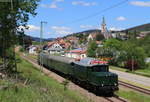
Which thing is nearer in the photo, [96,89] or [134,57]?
[96,89]

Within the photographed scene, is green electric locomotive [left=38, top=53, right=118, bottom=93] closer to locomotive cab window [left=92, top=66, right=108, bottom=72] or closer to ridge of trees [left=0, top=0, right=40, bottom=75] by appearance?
locomotive cab window [left=92, top=66, right=108, bottom=72]

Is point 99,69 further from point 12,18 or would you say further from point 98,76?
point 12,18

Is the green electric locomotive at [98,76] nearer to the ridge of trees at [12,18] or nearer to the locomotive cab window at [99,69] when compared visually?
the locomotive cab window at [99,69]

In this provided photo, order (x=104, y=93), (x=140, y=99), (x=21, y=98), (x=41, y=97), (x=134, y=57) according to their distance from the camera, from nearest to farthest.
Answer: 1. (x=21, y=98)
2. (x=41, y=97)
3. (x=140, y=99)
4. (x=104, y=93)
5. (x=134, y=57)

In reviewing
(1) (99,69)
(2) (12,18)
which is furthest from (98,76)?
(2) (12,18)

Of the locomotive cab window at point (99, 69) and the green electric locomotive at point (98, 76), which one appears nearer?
the green electric locomotive at point (98, 76)

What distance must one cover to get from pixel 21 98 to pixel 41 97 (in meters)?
1.03

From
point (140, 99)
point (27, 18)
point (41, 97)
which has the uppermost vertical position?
point (27, 18)

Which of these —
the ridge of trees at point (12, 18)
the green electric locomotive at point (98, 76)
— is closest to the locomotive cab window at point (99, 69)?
the green electric locomotive at point (98, 76)

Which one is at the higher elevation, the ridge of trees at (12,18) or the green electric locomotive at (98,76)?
the ridge of trees at (12,18)

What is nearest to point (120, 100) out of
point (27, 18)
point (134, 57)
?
point (27, 18)

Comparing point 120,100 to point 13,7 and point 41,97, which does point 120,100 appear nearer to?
point 13,7

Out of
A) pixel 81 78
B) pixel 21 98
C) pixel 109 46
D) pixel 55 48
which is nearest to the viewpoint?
pixel 21 98

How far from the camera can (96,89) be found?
26094mm
